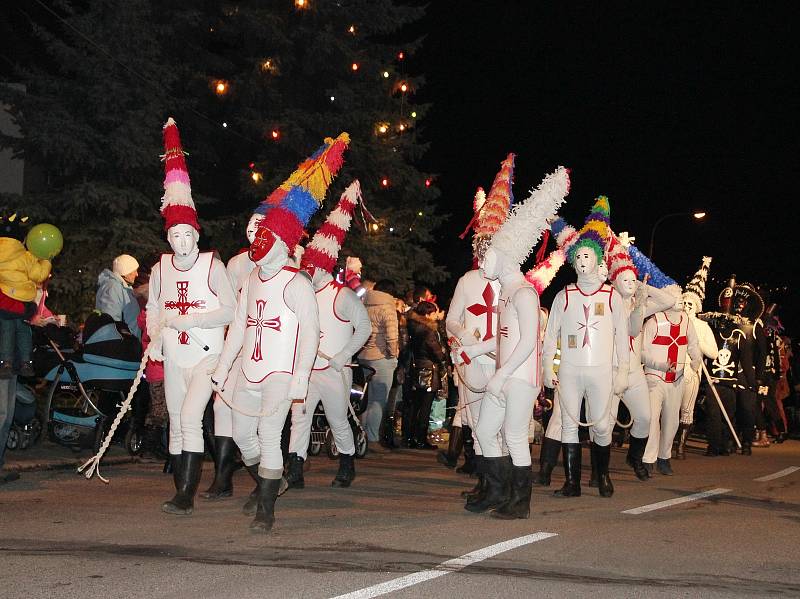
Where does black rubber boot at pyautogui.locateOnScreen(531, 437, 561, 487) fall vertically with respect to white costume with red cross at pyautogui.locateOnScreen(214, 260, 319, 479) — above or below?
below

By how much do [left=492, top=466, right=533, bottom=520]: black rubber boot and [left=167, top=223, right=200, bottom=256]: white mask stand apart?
309cm

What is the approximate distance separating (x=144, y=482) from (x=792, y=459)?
10097 millimetres

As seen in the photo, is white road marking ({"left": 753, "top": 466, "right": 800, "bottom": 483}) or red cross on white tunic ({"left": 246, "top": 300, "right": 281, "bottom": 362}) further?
white road marking ({"left": 753, "top": 466, "right": 800, "bottom": 483})

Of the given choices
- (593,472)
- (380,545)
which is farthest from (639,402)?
(380,545)

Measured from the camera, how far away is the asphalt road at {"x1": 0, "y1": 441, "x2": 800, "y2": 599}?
6273mm

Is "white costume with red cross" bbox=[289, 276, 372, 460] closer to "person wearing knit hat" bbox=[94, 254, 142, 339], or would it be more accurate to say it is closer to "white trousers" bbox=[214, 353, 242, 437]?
"white trousers" bbox=[214, 353, 242, 437]

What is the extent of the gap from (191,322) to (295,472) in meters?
2.54

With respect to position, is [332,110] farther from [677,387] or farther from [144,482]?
[144,482]

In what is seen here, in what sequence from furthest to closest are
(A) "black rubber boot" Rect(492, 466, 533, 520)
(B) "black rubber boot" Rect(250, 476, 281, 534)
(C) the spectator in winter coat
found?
(C) the spectator in winter coat
(A) "black rubber boot" Rect(492, 466, 533, 520)
(B) "black rubber boot" Rect(250, 476, 281, 534)

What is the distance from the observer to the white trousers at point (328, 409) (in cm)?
1087

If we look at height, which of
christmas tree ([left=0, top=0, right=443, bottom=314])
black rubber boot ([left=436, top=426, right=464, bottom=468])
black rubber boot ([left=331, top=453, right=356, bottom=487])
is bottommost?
black rubber boot ([left=331, top=453, right=356, bottom=487])

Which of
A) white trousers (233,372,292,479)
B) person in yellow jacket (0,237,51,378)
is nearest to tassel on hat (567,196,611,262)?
white trousers (233,372,292,479)

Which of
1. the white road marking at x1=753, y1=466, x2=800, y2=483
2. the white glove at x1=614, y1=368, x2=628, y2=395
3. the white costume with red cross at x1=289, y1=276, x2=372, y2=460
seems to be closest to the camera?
the white costume with red cross at x1=289, y1=276, x2=372, y2=460

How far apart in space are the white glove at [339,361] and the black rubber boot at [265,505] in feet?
8.14
